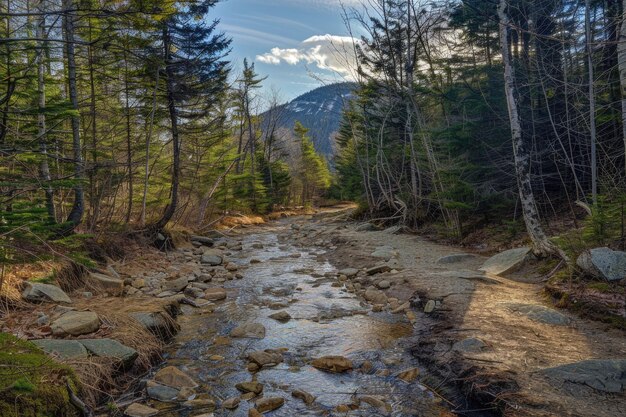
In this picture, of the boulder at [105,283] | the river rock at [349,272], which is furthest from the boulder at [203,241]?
the boulder at [105,283]

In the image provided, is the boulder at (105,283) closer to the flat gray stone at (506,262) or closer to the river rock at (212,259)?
the river rock at (212,259)

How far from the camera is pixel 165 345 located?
197 inches

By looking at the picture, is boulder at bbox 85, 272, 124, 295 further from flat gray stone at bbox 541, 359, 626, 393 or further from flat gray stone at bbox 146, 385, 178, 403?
flat gray stone at bbox 541, 359, 626, 393

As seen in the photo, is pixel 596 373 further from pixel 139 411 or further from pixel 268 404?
pixel 139 411

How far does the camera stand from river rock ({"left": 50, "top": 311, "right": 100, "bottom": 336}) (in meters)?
4.27

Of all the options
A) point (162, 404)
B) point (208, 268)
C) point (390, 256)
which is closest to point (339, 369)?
point (162, 404)

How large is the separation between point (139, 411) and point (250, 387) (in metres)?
1.05

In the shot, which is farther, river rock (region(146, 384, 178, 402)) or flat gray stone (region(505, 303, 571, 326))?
flat gray stone (region(505, 303, 571, 326))

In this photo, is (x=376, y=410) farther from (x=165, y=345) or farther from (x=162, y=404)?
(x=165, y=345)

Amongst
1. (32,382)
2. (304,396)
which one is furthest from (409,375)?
(32,382)

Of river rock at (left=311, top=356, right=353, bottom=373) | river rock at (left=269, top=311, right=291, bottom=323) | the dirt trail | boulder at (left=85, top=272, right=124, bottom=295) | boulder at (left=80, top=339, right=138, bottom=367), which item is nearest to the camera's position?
the dirt trail

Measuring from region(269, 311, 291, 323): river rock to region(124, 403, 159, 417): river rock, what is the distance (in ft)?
8.98

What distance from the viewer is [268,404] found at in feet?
11.7

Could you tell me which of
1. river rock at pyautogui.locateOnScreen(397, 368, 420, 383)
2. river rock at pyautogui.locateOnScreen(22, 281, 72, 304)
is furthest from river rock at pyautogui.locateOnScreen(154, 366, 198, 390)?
river rock at pyautogui.locateOnScreen(22, 281, 72, 304)
